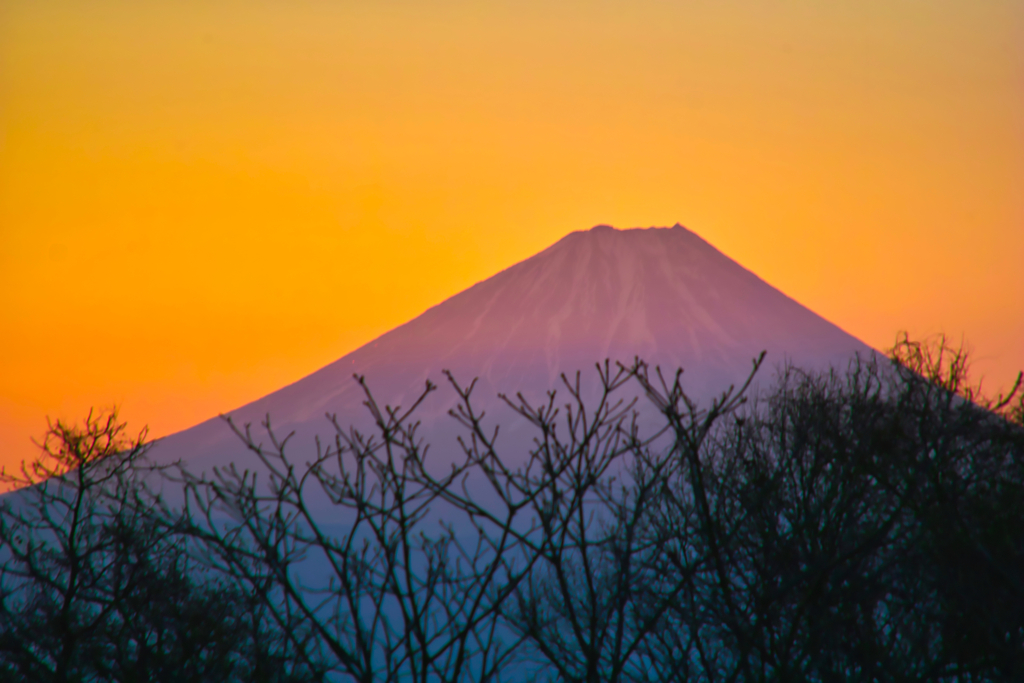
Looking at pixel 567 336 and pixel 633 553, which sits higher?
pixel 567 336

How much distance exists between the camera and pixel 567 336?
3659 inches

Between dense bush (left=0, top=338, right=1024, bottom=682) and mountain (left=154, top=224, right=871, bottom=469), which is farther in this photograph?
mountain (left=154, top=224, right=871, bottom=469)

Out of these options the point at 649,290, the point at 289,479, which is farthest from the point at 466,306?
the point at 289,479

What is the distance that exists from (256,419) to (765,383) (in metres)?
56.8

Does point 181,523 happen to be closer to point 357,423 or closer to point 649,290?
point 357,423

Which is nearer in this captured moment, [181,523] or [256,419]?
[181,523]

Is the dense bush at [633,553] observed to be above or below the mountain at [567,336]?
below

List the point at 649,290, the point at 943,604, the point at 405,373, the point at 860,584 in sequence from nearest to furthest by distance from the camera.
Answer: the point at 860,584, the point at 943,604, the point at 405,373, the point at 649,290

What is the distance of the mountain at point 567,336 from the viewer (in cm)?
8850

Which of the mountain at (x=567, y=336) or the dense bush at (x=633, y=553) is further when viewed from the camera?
the mountain at (x=567, y=336)

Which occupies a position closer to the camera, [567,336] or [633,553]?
[633,553]

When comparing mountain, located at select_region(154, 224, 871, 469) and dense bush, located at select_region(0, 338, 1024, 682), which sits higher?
mountain, located at select_region(154, 224, 871, 469)

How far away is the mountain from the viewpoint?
88500mm

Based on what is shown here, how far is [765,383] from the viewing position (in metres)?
98.2
